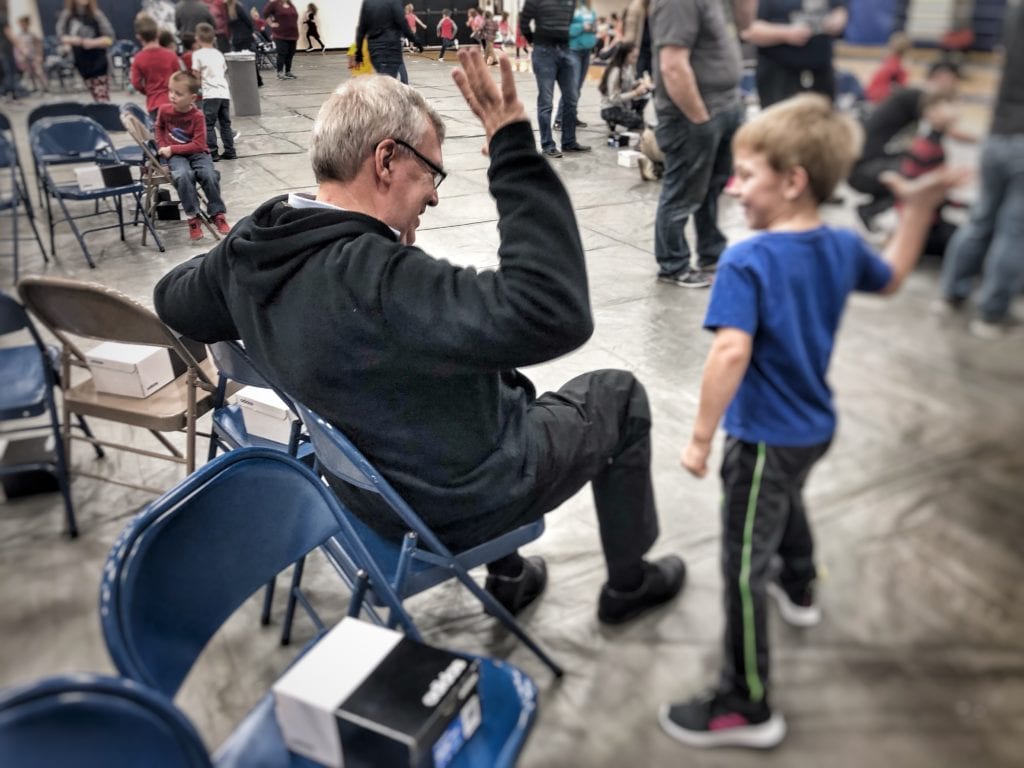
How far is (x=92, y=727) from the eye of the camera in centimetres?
64

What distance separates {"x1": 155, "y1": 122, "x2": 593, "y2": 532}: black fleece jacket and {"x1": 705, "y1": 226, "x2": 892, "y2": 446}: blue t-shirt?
0.34 meters

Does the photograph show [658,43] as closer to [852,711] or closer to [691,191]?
[691,191]

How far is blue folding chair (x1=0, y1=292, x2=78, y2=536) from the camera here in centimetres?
162

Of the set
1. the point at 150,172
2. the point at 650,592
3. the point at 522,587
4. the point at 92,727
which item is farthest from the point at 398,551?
the point at 150,172

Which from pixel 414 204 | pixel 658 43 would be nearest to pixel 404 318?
pixel 414 204

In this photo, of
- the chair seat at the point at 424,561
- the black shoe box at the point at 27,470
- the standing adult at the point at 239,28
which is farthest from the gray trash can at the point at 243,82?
the black shoe box at the point at 27,470

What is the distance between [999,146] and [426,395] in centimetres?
78

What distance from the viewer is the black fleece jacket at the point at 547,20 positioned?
2.51ft

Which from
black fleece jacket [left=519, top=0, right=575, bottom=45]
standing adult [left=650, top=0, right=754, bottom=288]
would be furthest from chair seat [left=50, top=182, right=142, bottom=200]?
standing adult [left=650, top=0, right=754, bottom=288]

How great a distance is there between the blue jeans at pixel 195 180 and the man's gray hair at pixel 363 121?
408 mm

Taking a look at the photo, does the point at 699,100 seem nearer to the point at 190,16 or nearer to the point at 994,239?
the point at 994,239

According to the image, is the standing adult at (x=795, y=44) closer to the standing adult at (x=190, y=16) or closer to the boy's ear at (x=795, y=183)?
the boy's ear at (x=795, y=183)

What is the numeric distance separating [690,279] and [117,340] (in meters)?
1.30

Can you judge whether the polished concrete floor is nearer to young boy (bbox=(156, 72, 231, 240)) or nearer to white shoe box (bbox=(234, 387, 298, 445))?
young boy (bbox=(156, 72, 231, 240))
